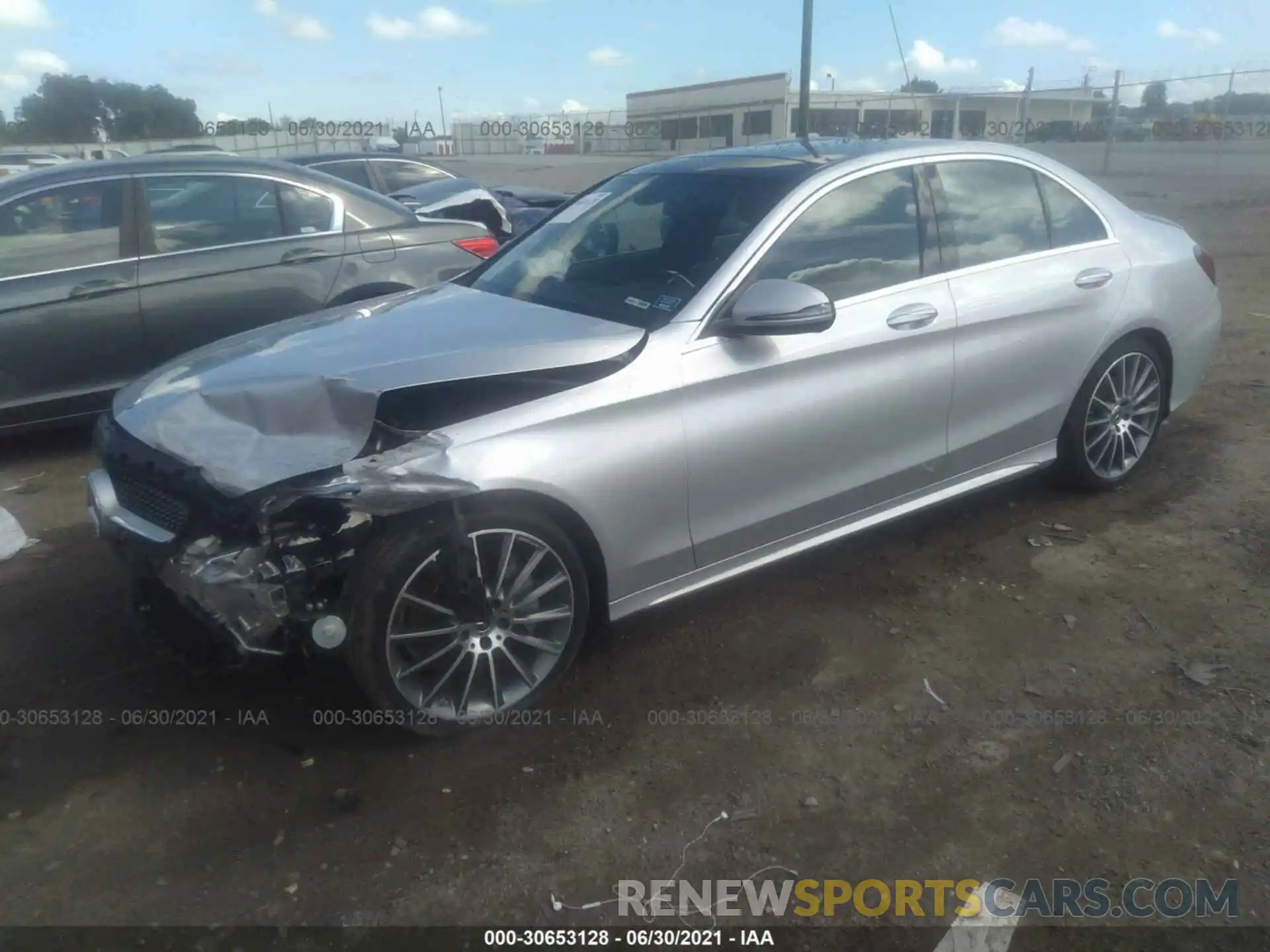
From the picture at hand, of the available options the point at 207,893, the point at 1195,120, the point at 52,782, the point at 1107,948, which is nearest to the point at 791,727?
the point at 1107,948

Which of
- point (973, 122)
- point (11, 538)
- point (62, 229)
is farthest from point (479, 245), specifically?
point (973, 122)

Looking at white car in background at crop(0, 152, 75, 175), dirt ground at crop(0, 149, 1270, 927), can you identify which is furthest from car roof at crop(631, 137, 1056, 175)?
white car in background at crop(0, 152, 75, 175)

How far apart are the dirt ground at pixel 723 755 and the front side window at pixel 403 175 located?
7.26 metres

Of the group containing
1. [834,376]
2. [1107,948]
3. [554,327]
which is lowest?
[1107,948]

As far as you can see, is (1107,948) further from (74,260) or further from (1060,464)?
(74,260)

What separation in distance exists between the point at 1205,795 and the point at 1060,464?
2.17 m

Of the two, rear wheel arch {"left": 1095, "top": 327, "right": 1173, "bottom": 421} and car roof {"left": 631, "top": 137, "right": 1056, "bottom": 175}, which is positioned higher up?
car roof {"left": 631, "top": 137, "right": 1056, "bottom": 175}

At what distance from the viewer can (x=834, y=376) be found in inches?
144

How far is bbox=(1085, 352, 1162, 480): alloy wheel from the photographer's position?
4656 millimetres

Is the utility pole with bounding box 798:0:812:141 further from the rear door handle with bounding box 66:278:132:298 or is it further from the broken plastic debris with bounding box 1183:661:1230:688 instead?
the broken plastic debris with bounding box 1183:661:1230:688

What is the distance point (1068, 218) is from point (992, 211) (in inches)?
19.6

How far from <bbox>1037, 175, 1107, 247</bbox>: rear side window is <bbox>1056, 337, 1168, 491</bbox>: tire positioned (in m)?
0.52

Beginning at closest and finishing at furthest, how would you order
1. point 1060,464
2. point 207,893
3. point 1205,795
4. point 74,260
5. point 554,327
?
point 207,893 → point 1205,795 → point 554,327 → point 1060,464 → point 74,260

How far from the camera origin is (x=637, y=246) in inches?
156
